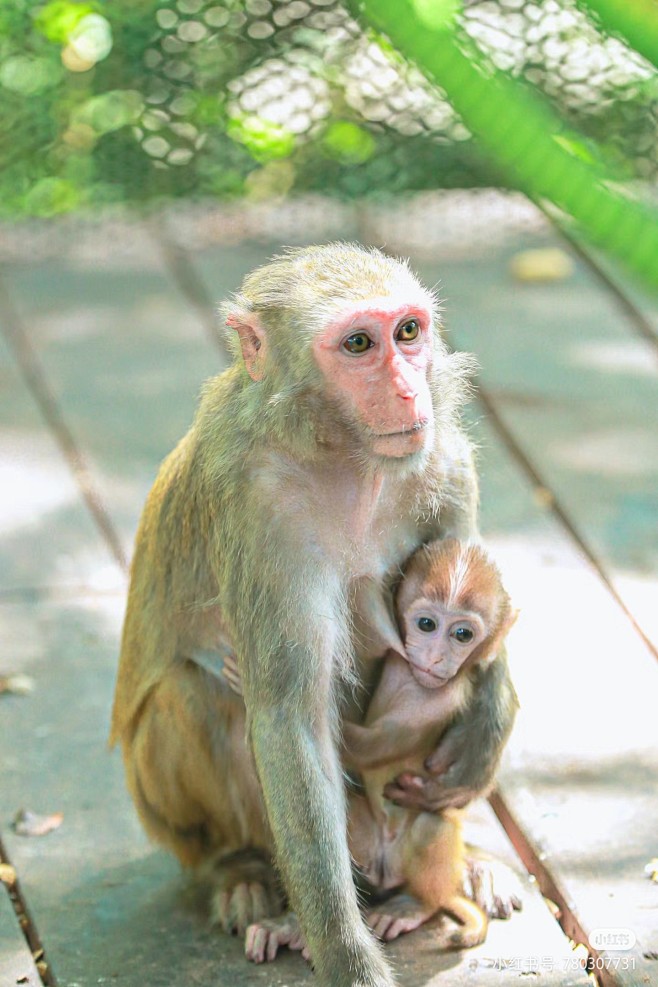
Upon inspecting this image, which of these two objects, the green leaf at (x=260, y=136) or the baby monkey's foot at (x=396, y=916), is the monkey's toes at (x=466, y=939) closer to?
the baby monkey's foot at (x=396, y=916)

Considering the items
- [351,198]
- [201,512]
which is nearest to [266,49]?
[351,198]

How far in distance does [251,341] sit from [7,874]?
4.79 feet

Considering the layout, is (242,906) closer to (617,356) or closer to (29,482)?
(29,482)

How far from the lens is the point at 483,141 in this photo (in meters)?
0.84

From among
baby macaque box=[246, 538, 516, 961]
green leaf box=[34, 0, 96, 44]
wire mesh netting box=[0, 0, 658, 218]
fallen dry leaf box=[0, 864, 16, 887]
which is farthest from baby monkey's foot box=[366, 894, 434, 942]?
green leaf box=[34, 0, 96, 44]

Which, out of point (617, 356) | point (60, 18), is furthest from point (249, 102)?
point (617, 356)

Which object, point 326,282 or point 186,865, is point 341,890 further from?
point 326,282

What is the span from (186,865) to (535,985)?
34.4 inches

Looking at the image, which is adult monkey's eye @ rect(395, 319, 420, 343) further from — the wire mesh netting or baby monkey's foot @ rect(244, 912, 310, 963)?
the wire mesh netting

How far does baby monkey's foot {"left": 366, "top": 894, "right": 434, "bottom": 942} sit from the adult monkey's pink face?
3.59ft

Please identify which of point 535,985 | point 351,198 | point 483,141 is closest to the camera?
point 483,141

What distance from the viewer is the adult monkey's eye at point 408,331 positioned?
8.61 feet

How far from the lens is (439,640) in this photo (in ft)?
9.60

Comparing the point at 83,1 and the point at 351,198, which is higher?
the point at 83,1
